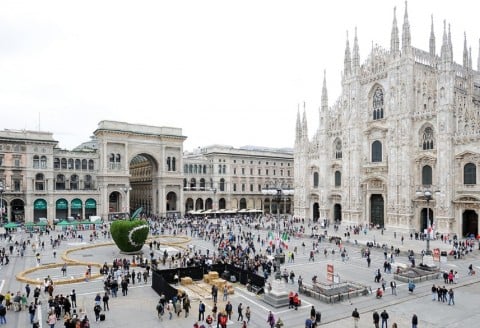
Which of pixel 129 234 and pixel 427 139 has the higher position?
pixel 427 139

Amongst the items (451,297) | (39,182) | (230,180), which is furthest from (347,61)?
(39,182)

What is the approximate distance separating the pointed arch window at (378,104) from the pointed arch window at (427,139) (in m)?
7.36

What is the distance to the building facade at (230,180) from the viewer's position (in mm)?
77625

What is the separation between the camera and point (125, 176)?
64.9 metres

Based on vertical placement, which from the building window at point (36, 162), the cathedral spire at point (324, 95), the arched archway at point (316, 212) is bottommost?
the arched archway at point (316, 212)

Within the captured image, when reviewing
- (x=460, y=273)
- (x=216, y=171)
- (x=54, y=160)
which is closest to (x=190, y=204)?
(x=216, y=171)

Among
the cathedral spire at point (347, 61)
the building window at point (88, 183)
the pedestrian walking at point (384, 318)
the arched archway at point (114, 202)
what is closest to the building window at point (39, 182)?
the building window at point (88, 183)

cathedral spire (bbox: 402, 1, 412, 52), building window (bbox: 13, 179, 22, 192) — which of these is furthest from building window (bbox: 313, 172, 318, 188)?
building window (bbox: 13, 179, 22, 192)

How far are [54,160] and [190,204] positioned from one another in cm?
2707

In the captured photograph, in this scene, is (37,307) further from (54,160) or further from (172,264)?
(54,160)

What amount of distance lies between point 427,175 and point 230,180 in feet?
136

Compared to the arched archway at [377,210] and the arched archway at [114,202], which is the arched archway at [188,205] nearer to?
the arched archway at [114,202]

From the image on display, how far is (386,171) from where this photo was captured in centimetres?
5153

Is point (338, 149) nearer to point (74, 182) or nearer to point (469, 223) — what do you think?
point (469, 223)
